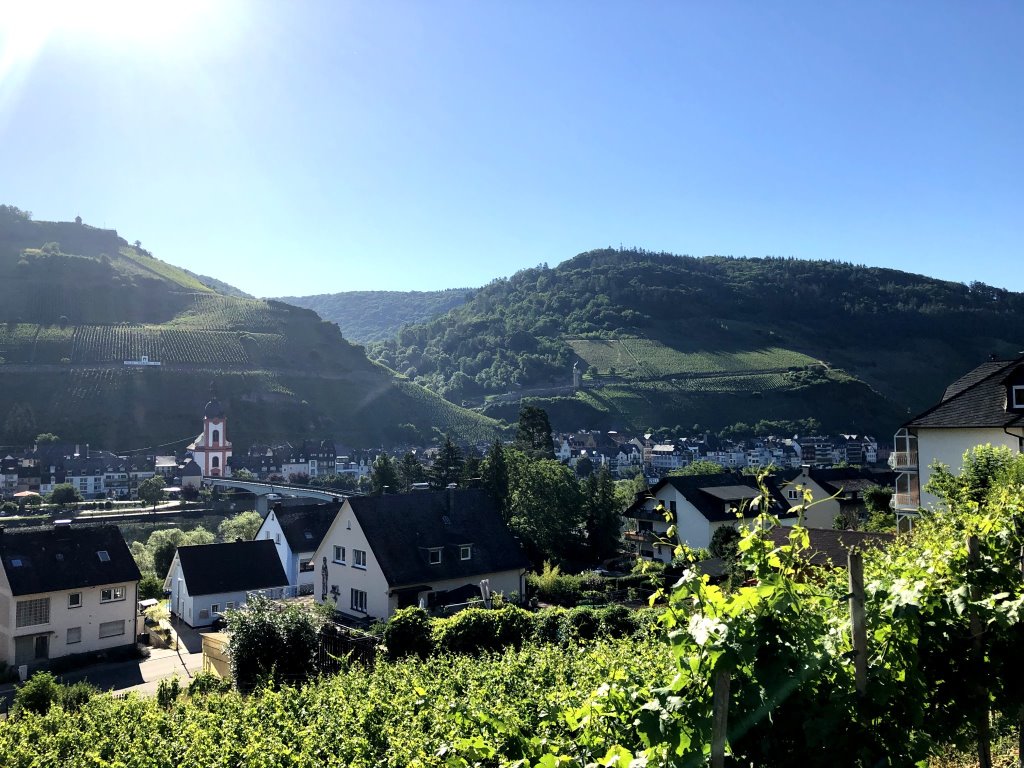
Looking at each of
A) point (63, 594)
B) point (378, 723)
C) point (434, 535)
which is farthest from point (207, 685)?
point (63, 594)

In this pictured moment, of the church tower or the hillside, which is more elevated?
the hillside

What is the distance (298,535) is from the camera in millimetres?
38094

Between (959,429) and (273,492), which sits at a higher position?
(959,429)

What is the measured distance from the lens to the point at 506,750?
17.7 ft

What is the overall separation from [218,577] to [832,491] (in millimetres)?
38533

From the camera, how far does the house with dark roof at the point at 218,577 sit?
107 feet

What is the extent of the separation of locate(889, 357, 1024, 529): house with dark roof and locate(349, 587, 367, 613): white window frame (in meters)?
18.7

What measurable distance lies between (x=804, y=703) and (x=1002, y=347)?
743ft

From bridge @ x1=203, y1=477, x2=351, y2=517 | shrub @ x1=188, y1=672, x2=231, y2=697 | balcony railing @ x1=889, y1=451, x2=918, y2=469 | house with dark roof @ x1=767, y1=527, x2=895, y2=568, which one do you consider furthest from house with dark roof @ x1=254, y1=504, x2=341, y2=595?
bridge @ x1=203, y1=477, x2=351, y2=517

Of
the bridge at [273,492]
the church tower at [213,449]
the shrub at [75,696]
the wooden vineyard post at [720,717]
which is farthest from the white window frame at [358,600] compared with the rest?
the church tower at [213,449]

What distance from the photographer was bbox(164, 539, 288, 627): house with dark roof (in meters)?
32.6

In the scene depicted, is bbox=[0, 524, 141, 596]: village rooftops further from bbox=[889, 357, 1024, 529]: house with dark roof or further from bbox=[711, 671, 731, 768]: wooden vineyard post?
bbox=[711, 671, 731, 768]: wooden vineyard post

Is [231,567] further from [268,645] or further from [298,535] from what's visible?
[268,645]

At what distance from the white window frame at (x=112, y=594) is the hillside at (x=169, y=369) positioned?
321 ft
